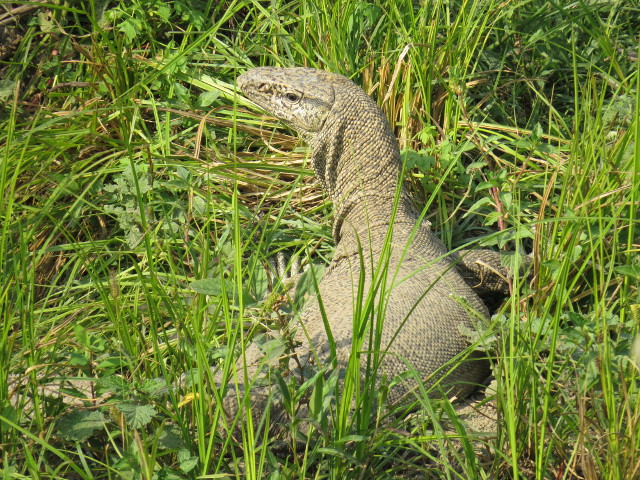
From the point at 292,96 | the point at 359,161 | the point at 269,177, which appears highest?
the point at 292,96

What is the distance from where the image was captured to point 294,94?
434 cm

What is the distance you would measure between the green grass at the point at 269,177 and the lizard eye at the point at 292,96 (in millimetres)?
390

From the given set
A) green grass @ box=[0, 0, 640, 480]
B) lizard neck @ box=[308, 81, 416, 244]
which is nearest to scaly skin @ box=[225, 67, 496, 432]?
lizard neck @ box=[308, 81, 416, 244]

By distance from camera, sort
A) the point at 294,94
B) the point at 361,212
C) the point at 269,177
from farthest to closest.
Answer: the point at 269,177 < the point at 294,94 < the point at 361,212

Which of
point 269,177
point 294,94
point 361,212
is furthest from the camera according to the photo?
point 269,177

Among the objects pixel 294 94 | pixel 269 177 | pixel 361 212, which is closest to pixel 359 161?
pixel 361 212

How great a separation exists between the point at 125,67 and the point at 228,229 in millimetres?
1589

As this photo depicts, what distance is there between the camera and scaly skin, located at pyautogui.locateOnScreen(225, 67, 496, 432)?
3.49 meters

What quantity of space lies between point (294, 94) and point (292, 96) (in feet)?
0.06

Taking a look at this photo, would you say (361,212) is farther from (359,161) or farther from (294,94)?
(294,94)

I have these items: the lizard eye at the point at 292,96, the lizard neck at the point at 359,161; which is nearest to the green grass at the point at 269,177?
the lizard neck at the point at 359,161

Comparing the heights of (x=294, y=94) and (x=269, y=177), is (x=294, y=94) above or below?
above

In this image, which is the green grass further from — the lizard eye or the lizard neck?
the lizard eye

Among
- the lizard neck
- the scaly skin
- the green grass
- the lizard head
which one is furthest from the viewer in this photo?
the lizard head
